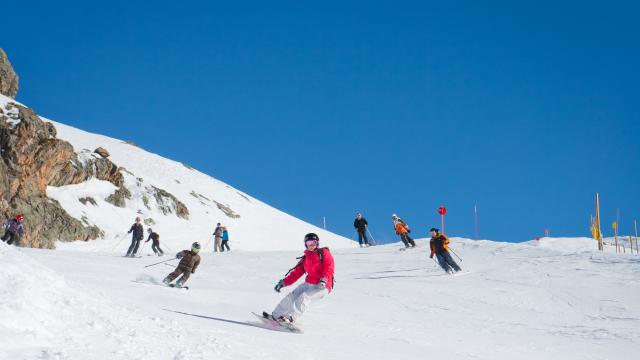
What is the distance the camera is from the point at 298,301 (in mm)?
8180

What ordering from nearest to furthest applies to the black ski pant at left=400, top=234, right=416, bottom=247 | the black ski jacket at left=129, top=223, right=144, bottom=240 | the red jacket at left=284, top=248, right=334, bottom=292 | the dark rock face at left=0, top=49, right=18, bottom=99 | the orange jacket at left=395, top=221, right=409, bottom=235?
the red jacket at left=284, top=248, right=334, bottom=292, the black ski jacket at left=129, top=223, right=144, bottom=240, the orange jacket at left=395, top=221, right=409, bottom=235, the black ski pant at left=400, top=234, right=416, bottom=247, the dark rock face at left=0, top=49, right=18, bottom=99

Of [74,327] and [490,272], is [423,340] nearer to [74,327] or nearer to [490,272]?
[74,327]

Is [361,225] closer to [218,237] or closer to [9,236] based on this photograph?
[218,237]

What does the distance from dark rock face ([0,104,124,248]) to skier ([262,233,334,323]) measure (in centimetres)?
2757

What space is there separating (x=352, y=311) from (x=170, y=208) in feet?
135

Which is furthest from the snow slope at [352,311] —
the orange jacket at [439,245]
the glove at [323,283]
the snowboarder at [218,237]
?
the snowboarder at [218,237]

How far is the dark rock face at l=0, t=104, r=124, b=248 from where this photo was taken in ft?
107

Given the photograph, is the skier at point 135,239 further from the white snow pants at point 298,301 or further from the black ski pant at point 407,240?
the white snow pants at point 298,301

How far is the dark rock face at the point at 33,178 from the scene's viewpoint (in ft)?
107

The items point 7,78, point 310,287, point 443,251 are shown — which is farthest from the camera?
point 7,78


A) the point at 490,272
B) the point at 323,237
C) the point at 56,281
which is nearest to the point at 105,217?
the point at 323,237

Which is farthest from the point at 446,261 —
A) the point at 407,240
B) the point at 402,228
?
the point at 407,240

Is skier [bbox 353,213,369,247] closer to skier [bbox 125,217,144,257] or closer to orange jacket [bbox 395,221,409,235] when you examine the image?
orange jacket [bbox 395,221,409,235]

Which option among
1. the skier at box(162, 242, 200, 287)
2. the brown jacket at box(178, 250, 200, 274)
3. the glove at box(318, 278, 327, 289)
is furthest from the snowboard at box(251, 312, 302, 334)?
the brown jacket at box(178, 250, 200, 274)
